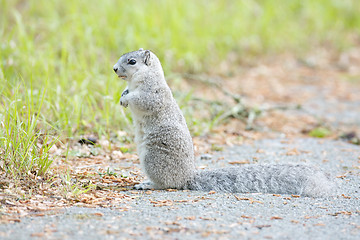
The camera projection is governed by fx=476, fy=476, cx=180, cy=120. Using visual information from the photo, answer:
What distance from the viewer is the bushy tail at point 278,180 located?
3.82 metres

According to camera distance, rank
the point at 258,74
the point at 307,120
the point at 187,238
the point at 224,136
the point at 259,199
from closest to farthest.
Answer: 1. the point at 187,238
2. the point at 259,199
3. the point at 224,136
4. the point at 307,120
5. the point at 258,74

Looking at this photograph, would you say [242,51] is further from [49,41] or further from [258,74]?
[49,41]

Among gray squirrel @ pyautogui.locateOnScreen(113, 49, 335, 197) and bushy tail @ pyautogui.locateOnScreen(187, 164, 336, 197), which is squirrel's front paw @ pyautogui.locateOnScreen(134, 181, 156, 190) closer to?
gray squirrel @ pyautogui.locateOnScreen(113, 49, 335, 197)

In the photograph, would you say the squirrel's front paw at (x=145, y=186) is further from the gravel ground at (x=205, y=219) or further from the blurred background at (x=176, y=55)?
the blurred background at (x=176, y=55)

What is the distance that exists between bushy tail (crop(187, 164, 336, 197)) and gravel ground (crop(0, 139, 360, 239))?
0.21 ft

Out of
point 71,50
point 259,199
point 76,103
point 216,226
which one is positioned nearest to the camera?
point 216,226

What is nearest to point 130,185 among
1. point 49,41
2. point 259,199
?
point 259,199

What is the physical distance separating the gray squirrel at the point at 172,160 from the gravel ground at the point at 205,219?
0.32 ft

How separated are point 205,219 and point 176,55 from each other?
560cm

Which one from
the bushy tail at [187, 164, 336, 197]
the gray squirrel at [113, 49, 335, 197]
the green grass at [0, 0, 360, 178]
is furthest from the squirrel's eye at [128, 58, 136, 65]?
the bushy tail at [187, 164, 336, 197]

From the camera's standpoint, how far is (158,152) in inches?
157

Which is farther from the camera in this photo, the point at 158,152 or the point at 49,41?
the point at 49,41

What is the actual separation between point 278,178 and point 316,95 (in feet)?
18.5

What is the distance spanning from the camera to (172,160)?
4008 millimetres
